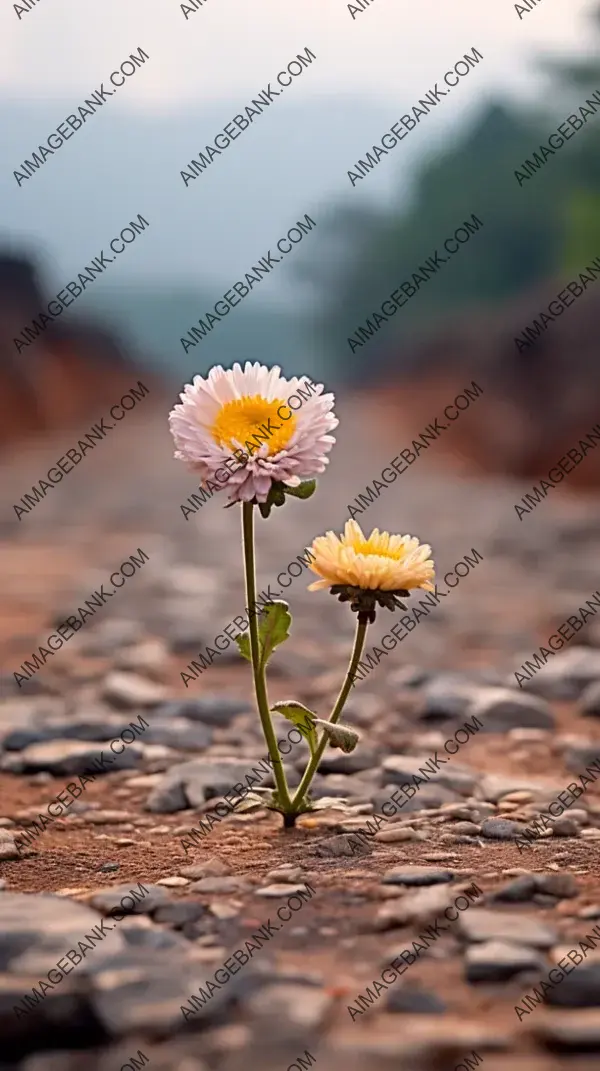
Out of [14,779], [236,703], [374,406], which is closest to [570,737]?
[236,703]

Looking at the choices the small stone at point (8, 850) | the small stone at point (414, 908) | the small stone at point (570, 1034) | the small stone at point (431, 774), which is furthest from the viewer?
the small stone at point (431, 774)

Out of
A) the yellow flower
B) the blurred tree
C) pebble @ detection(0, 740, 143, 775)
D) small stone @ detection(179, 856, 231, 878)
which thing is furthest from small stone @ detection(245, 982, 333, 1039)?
the blurred tree

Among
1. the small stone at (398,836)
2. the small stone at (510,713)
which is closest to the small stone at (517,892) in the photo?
the small stone at (398,836)

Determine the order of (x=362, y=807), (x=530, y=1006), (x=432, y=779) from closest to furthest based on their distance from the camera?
(x=530, y=1006) → (x=362, y=807) → (x=432, y=779)

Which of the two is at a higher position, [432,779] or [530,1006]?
[530,1006]

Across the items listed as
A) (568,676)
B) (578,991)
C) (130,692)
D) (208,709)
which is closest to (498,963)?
(578,991)

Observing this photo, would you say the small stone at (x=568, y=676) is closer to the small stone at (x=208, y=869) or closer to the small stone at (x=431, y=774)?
the small stone at (x=431, y=774)

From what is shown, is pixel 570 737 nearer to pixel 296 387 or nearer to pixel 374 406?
pixel 296 387

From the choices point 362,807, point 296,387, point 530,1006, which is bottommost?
point 362,807

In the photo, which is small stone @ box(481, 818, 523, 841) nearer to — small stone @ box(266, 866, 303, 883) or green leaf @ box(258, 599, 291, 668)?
small stone @ box(266, 866, 303, 883)
